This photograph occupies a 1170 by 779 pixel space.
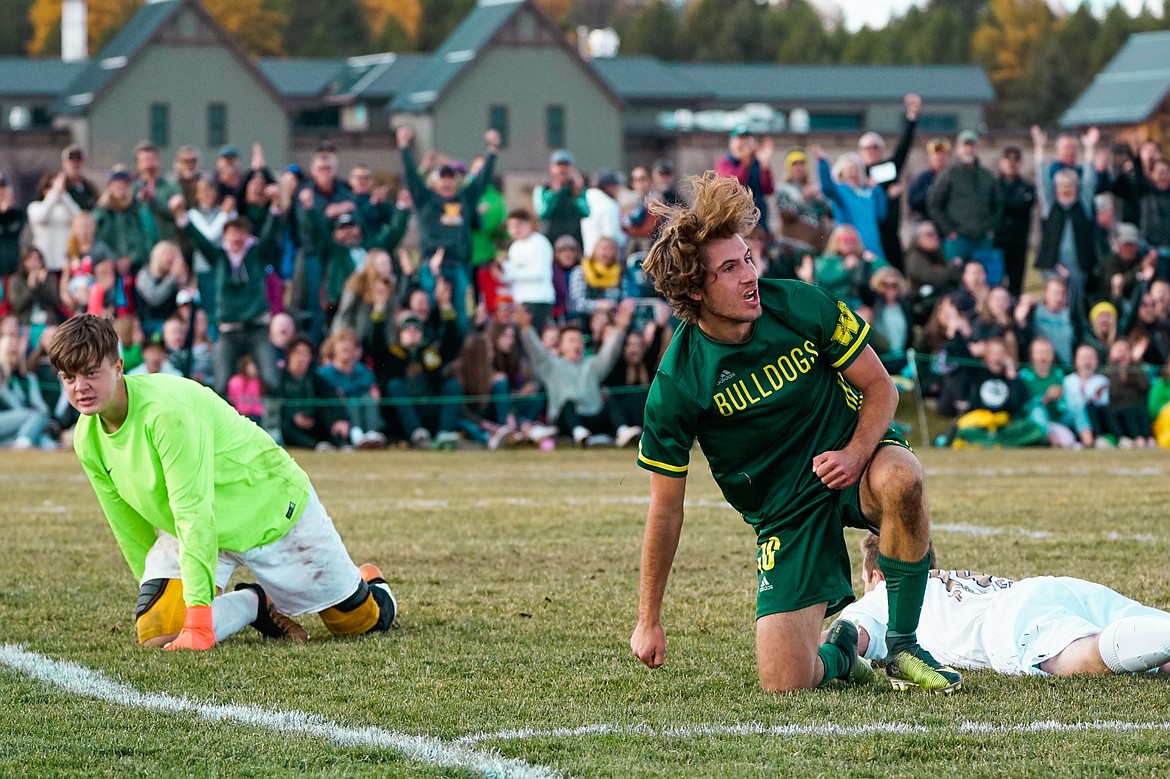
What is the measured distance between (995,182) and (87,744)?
15.2 m

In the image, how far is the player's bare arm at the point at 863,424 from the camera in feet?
17.6

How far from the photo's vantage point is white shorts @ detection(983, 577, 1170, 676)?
5.60 m

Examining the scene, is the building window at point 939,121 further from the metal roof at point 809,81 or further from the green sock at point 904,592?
the green sock at point 904,592

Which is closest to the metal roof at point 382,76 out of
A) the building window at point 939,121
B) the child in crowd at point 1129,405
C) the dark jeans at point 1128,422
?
the building window at point 939,121

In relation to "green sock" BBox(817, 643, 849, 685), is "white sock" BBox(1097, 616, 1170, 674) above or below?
above

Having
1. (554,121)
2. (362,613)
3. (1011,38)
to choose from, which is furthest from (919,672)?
(1011,38)

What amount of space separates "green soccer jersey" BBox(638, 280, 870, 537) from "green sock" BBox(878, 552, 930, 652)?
12.8 inches

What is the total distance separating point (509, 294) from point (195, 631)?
11.6 m

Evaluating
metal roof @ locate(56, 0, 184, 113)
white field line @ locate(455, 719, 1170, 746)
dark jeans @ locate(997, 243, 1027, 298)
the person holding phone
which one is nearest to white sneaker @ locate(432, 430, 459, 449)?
the person holding phone

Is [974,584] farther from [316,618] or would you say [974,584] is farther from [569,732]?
[316,618]

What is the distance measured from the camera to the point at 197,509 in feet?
20.4

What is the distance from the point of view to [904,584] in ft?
17.9

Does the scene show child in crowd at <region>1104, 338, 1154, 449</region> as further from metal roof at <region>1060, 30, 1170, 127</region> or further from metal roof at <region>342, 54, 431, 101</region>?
metal roof at <region>342, 54, 431, 101</region>

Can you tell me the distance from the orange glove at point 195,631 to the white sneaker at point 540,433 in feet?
33.8
